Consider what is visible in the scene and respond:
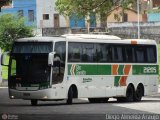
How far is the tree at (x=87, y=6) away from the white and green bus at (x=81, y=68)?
707 centimetres

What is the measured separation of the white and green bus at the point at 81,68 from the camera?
29.8 meters

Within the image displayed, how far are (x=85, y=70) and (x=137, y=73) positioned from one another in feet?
13.1

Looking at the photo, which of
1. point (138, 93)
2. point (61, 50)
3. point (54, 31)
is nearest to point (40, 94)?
point (61, 50)

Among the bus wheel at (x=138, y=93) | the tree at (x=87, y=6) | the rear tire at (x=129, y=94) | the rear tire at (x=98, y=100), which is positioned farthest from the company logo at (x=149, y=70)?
the tree at (x=87, y=6)

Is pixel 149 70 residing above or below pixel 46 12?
below

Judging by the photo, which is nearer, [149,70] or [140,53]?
[140,53]

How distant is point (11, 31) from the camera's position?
65.2 metres

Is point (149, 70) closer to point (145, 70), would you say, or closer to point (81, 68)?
point (145, 70)

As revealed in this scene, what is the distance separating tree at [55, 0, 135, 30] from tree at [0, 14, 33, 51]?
2055cm

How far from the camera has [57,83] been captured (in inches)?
1188

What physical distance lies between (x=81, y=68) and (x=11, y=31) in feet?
113

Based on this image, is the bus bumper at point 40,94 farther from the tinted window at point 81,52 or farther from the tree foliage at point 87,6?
the tree foliage at point 87,6

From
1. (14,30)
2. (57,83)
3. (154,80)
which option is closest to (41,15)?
(14,30)

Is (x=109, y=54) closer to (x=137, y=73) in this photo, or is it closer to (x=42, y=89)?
(x=137, y=73)
